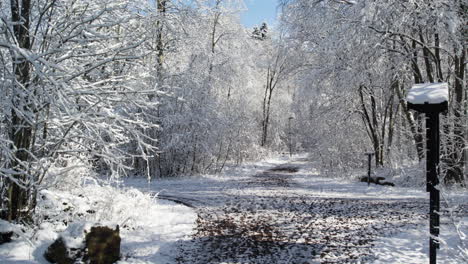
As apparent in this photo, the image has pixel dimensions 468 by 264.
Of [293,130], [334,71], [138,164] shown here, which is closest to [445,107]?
[334,71]

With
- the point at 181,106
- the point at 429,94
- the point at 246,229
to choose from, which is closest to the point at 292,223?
the point at 246,229

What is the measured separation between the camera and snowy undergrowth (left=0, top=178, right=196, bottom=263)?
15.9 feet

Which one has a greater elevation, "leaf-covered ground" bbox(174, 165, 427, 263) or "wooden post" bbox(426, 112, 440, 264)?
"wooden post" bbox(426, 112, 440, 264)

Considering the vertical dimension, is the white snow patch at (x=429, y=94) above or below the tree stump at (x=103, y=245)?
above

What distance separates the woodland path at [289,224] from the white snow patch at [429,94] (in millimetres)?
2462

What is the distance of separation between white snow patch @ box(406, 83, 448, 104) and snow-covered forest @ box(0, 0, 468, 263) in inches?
63.8

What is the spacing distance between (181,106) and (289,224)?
10.4 meters

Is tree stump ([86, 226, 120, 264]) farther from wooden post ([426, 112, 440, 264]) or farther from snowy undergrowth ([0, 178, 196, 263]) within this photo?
wooden post ([426, 112, 440, 264])

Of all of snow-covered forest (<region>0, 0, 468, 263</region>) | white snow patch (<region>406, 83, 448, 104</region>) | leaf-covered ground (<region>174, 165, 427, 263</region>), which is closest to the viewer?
white snow patch (<region>406, 83, 448, 104</region>)

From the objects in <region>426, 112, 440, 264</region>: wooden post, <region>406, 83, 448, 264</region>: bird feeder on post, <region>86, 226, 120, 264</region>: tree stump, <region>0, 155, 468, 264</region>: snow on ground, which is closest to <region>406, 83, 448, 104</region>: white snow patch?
<region>406, 83, 448, 264</region>: bird feeder on post

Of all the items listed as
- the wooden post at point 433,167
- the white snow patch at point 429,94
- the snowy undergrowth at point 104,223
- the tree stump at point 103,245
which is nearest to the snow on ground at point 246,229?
the snowy undergrowth at point 104,223

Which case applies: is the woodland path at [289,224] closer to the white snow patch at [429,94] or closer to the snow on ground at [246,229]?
the snow on ground at [246,229]

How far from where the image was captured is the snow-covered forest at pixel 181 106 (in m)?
5.00

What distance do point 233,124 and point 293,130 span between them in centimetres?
3536
